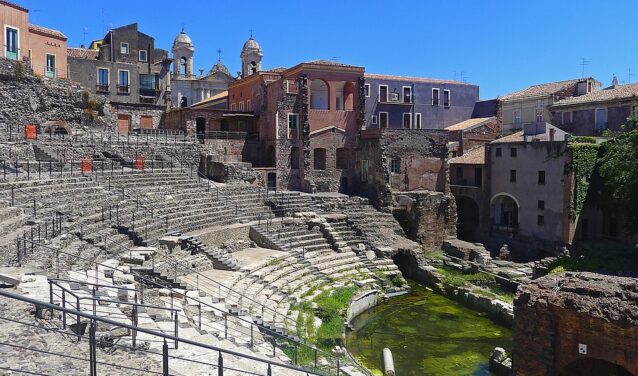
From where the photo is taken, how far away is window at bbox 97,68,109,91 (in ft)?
140

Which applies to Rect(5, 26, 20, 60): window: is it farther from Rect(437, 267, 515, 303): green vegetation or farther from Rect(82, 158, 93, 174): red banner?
Rect(437, 267, 515, 303): green vegetation

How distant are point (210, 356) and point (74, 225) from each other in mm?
10103

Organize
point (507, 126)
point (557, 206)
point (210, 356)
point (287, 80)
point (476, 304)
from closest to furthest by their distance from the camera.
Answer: point (210, 356)
point (476, 304)
point (557, 206)
point (287, 80)
point (507, 126)

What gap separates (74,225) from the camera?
18578mm

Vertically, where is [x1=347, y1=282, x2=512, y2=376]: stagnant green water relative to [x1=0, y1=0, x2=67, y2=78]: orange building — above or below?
below

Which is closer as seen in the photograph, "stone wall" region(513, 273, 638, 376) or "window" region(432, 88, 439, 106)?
"stone wall" region(513, 273, 638, 376)

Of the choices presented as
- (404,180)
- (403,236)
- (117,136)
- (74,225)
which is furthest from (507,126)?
(74,225)

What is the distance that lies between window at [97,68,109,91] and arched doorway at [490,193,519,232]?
102 ft

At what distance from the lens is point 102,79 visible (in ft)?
141

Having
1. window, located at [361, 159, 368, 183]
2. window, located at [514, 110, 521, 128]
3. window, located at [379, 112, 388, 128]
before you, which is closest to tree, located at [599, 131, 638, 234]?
window, located at [361, 159, 368, 183]

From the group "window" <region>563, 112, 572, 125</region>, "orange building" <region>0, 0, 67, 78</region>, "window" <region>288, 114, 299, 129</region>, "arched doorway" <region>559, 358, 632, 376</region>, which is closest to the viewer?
"arched doorway" <region>559, 358, 632, 376</region>

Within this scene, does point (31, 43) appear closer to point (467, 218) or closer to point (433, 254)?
point (433, 254)

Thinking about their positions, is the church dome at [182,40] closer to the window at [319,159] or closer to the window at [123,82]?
the window at [123,82]

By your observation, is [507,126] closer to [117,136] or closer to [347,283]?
[347,283]
